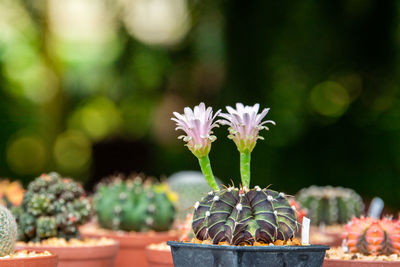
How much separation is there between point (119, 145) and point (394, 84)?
4.54 m

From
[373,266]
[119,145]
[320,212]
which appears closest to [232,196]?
[373,266]

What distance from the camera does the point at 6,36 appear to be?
12156 mm

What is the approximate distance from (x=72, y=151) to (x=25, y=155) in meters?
0.79

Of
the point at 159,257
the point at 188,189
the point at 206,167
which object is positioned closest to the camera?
the point at 206,167

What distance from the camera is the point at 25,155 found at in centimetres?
1220

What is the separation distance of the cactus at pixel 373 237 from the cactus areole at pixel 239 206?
901mm

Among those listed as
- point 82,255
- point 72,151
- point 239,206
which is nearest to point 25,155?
point 72,151

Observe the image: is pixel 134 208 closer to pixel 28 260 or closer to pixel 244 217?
pixel 28 260

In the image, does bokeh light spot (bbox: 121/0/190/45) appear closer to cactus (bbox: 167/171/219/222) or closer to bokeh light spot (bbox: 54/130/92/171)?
bokeh light spot (bbox: 54/130/92/171)

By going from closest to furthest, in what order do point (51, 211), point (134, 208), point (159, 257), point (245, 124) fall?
point (245, 124) < point (159, 257) < point (51, 211) < point (134, 208)

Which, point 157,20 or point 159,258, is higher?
point 157,20

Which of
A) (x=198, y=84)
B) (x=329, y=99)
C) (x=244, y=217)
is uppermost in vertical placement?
(x=198, y=84)

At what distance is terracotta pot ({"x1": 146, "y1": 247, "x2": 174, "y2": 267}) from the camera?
4328 mm

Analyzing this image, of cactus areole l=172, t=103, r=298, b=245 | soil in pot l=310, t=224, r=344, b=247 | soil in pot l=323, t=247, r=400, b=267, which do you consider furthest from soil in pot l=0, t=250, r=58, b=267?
soil in pot l=310, t=224, r=344, b=247
